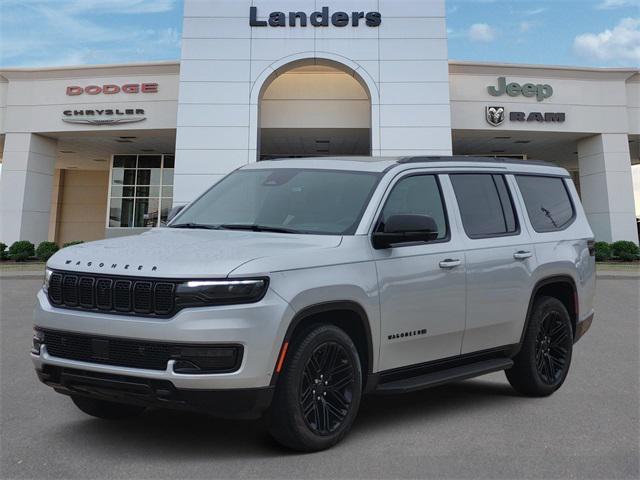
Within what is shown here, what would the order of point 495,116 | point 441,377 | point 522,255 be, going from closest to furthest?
point 441,377 < point 522,255 < point 495,116

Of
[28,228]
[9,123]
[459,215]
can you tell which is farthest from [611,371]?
[9,123]

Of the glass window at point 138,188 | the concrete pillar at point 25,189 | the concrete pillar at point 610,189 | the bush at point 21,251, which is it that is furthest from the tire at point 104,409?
the glass window at point 138,188

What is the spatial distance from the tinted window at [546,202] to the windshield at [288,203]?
207 cm

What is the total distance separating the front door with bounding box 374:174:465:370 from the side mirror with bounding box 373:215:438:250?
0.09 meters

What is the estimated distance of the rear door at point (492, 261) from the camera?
5207mm

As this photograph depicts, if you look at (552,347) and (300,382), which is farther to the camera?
(552,347)

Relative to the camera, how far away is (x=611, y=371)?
7.10 metres

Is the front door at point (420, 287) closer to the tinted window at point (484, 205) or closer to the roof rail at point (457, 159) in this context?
the roof rail at point (457, 159)

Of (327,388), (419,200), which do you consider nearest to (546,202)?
(419,200)

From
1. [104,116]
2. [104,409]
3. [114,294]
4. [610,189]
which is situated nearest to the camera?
[114,294]

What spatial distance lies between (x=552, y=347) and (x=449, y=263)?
1.89 meters

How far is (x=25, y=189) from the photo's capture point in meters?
29.4

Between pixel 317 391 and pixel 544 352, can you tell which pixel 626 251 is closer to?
pixel 544 352

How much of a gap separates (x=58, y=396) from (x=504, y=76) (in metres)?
27.1
